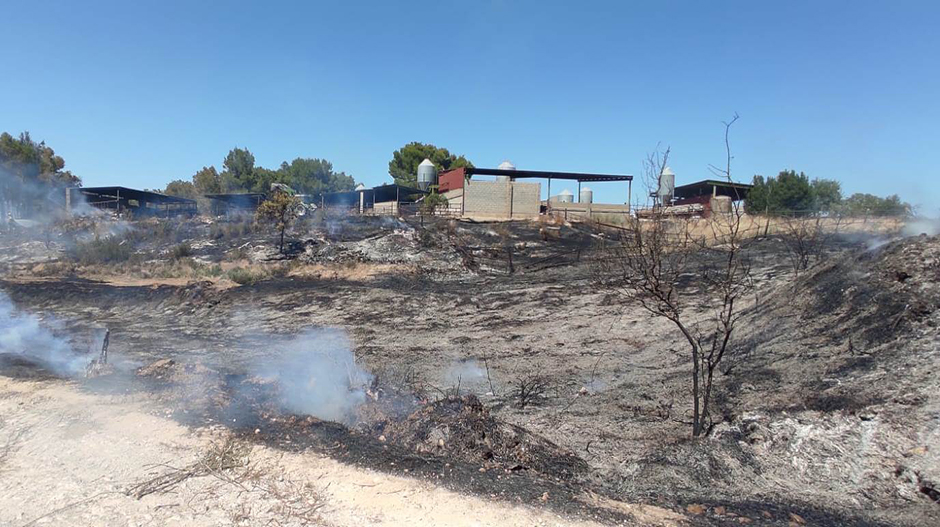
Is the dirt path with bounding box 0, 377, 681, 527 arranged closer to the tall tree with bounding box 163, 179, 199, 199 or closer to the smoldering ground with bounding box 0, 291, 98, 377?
the smoldering ground with bounding box 0, 291, 98, 377

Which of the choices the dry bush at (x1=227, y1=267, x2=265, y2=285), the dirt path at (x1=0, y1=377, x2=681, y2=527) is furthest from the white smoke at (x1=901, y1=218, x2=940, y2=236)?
the dry bush at (x1=227, y1=267, x2=265, y2=285)

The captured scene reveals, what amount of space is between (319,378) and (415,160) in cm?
4653

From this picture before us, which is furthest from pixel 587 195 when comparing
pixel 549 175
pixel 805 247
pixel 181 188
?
pixel 181 188

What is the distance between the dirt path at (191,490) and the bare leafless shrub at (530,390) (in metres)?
2.91

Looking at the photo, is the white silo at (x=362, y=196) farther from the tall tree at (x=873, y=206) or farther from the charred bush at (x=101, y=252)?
the tall tree at (x=873, y=206)

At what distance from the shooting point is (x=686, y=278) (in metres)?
15.2

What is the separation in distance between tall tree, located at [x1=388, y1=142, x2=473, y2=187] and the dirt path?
1821 inches

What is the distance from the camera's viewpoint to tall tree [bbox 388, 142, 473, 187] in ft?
169

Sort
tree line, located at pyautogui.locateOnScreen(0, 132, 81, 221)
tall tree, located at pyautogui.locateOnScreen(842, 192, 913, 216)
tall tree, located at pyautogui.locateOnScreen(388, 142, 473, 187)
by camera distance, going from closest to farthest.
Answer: tall tree, located at pyautogui.locateOnScreen(842, 192, 913, 216) < tree line, located at pyautogui.locateOnScreen(0, 132, 81, 221) < tall tree, located at pyautogui.locateOnScreen(388, 142, 473, 187)

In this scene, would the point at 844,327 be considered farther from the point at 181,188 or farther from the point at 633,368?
the point at 181,188

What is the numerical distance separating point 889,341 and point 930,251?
2.73 m

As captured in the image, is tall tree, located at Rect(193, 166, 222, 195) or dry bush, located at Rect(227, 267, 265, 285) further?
tall tree, located at Rect(193, 166, 222, 195)

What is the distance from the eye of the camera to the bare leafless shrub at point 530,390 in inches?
277

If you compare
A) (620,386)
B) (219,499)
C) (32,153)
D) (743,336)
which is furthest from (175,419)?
(32,153)
